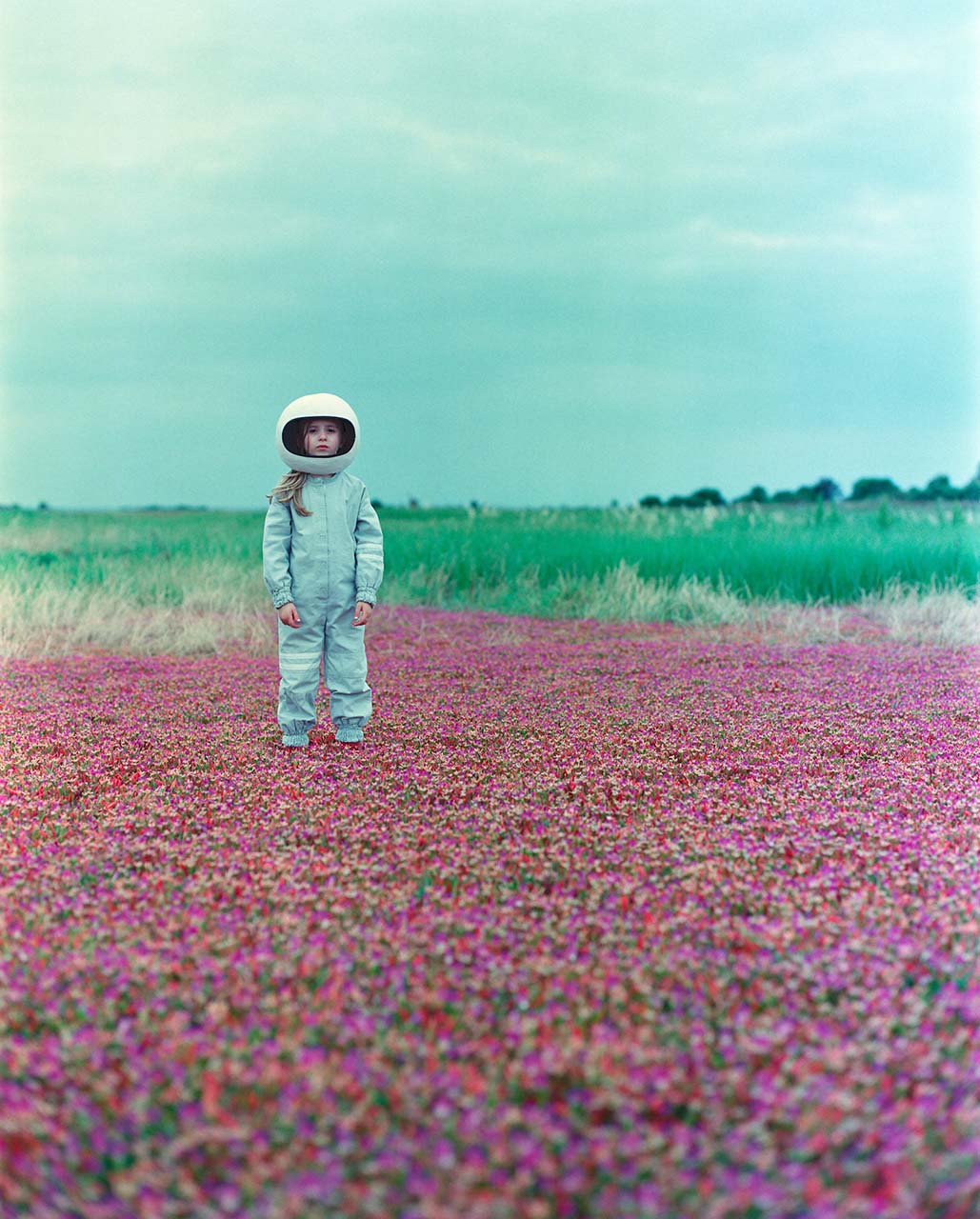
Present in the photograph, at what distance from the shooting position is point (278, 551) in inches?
217

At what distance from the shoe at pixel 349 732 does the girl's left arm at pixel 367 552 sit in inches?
27.0

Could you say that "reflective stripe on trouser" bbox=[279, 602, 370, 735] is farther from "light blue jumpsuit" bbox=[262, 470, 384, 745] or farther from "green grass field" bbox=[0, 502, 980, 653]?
"green grass field" bbox=[0, 502, 980, 653]

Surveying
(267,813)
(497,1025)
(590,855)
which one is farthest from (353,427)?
(497,1025)

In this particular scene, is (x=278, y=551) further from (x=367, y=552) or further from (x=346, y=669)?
(x=346, y=669)

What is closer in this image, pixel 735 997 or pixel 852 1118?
pixel 852 1118

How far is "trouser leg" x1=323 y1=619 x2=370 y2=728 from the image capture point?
5586 millimetres

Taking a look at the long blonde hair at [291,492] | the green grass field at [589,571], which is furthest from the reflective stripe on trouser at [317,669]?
the green grass field at [589,571]

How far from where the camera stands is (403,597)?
43.9 ft

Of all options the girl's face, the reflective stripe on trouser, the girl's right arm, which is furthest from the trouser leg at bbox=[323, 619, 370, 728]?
the girl's face

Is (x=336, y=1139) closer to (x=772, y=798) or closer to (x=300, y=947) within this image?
(x=300, y=947)

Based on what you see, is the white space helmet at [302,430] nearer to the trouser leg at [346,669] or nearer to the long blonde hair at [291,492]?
the long blonde hair at [291,492]

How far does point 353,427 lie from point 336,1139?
4044 mm

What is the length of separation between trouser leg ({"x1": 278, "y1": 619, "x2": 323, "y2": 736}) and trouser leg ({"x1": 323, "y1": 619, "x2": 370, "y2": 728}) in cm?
9

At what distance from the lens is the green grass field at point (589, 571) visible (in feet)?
38.8
